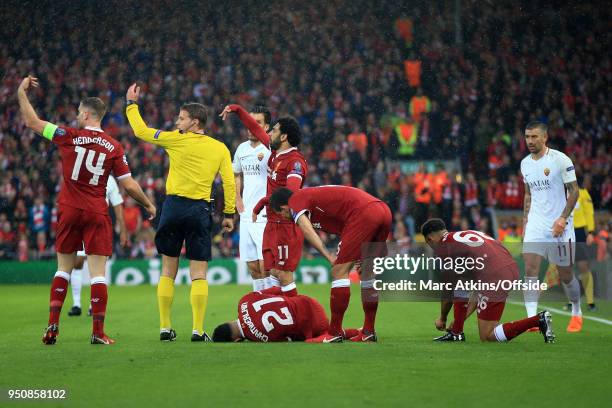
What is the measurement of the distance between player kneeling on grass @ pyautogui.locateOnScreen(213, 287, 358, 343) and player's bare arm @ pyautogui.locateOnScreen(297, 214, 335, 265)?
2.73 ft

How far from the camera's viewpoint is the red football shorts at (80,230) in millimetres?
8422

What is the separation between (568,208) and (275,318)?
3452mm

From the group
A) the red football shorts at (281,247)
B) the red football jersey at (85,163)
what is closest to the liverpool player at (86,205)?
the red football jersey at (85,163)

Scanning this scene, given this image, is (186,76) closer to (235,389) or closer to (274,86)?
(274,86)

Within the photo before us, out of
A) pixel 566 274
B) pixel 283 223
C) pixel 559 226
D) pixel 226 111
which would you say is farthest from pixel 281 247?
pixel 566 274

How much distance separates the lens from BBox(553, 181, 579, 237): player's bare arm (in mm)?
9898

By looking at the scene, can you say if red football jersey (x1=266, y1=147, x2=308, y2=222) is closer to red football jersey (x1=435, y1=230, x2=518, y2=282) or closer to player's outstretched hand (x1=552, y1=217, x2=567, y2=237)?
red football jersey (x1=435, y1=230, x2=518, y2=282)

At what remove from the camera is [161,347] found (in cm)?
817

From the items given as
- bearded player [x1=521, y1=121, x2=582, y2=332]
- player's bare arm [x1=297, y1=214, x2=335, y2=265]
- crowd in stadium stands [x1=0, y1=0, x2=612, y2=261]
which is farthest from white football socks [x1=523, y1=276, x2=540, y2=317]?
crowd in stadium stands [x1=0, y1=0, x2=612, y2=261]

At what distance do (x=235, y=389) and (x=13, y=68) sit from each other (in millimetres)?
25549

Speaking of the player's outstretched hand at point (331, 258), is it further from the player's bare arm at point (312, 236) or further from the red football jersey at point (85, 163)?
the red football jersey at point (85, 163)

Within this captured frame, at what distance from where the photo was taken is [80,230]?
27.9 ft

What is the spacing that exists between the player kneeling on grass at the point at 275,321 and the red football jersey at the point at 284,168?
94 centimetres

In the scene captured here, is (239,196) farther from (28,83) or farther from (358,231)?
(28,83)
